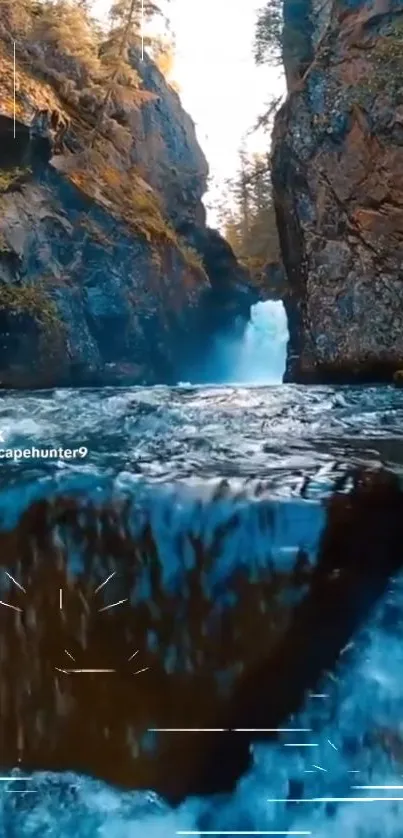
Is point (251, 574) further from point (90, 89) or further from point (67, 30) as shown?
point (90, 89)

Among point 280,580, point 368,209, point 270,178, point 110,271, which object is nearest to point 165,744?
point 280,580

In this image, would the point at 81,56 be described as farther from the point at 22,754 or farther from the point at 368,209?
the point at 22,754

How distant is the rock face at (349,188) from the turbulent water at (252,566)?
4.60 feet

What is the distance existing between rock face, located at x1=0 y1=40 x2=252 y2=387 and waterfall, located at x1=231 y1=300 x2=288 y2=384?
0.35 meters

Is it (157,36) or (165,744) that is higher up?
(157,36)

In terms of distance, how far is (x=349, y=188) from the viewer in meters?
3.58

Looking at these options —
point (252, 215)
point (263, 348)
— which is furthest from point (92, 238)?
point (263, 348)

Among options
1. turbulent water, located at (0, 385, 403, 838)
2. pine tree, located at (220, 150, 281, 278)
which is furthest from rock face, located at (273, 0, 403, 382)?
turbulent water, located at (0, 385, 403, 838)

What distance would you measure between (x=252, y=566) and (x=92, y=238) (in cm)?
321

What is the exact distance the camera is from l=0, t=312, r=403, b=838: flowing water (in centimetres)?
134

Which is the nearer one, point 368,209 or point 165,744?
point 165,744

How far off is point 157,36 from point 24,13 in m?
A: 0.66

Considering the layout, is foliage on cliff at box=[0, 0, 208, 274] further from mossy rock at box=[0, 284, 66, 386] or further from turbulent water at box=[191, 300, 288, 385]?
mossy rock at box=[0, 284, 66, 386]

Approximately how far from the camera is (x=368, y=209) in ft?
11.4
